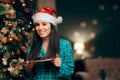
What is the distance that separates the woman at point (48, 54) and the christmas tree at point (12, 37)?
2.01ft

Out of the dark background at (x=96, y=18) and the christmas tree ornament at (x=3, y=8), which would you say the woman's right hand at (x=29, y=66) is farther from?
the dark background at (x=96, y=18)

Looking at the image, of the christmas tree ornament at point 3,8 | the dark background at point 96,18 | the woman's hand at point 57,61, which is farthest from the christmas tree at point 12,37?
the dark background at point 96,18

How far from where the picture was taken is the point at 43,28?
107 inches

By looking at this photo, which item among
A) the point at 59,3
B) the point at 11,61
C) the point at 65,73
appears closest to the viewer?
the point at 65,73

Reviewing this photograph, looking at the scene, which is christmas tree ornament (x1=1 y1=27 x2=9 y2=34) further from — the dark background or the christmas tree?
the dark background

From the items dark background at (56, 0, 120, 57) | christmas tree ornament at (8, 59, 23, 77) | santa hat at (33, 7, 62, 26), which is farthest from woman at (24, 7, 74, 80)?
dark background at (56, 0, 120, 57)

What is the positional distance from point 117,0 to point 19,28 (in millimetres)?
4636

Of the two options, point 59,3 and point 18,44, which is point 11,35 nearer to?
point 18,44

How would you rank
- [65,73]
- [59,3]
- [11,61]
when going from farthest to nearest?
[59,3] < [11,61] < [65,73]

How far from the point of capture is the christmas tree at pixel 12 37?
10.9 ft

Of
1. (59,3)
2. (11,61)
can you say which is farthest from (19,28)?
(59,3)

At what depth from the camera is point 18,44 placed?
135 inches

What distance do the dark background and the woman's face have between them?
4764mm

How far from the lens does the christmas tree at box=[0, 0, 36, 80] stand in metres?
3.31
